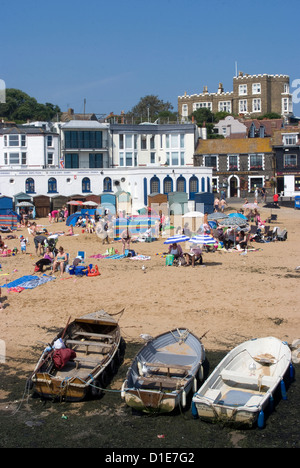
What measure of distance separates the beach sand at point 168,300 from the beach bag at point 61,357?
1526 mm

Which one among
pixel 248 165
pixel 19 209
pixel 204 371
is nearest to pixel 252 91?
pixel 248 165

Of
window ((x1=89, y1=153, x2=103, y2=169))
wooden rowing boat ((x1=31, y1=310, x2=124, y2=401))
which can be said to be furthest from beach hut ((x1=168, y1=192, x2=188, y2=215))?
wooden rowing boat ((x1=31, y1=310, x2=124, y2=401))

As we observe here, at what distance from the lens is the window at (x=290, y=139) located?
5434 centimetres

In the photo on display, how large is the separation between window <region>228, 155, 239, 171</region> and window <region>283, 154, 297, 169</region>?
4850mm

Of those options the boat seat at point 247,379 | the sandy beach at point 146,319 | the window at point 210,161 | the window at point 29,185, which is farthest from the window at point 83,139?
the boat seat at point 247,379

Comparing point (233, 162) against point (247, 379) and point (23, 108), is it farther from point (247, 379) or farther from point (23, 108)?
point (247, 379)

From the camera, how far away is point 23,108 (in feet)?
286

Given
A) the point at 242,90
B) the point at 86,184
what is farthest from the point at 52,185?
the point at 242,90

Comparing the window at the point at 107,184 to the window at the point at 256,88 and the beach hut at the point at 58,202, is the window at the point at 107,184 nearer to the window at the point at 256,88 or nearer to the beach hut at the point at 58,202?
the beach hut at the point at 58,202

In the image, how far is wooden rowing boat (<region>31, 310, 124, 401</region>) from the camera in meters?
12.0

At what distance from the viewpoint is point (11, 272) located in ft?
78.0

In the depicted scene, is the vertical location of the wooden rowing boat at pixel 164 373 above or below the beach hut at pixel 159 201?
below

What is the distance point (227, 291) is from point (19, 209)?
28913 millimetres
